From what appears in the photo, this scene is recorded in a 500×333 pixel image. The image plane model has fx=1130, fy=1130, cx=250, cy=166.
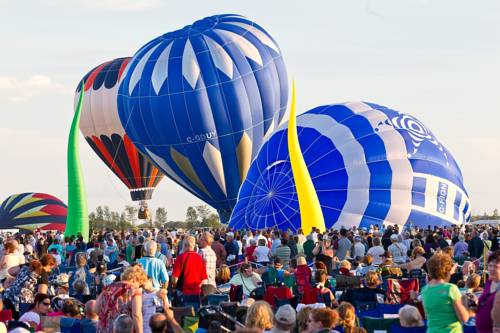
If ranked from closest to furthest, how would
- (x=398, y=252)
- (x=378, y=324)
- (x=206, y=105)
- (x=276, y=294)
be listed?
(x=378, y=324) < (x=276, y=294) < (x=398, y=252) < (x=206, y=105)

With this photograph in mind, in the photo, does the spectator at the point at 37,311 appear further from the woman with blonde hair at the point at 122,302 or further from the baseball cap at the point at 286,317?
the baseball cap at the point at 286,317

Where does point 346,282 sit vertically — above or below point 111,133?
below

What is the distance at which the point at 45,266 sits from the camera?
1143 centimetres

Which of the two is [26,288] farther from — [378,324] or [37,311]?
[378,324]

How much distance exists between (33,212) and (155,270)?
55.4 m

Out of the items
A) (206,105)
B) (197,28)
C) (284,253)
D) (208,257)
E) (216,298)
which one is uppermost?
(197,28)

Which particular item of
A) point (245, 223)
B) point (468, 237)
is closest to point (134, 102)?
point (245, 223)

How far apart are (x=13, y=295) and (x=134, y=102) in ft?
99.0

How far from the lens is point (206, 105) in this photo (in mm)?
40188

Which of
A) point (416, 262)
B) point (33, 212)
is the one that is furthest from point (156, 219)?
point (416, 262)

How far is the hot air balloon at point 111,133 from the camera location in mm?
52875

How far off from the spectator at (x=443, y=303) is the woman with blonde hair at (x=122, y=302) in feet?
7.24

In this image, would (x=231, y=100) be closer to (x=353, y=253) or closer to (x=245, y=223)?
(x=245, y=223)

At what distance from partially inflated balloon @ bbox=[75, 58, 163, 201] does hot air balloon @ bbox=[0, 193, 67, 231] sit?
35.8 ft
